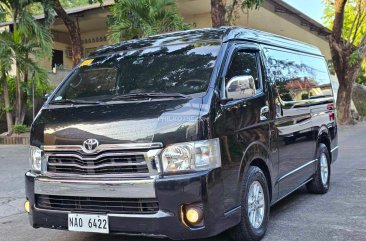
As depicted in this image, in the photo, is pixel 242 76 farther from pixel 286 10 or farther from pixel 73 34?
pixel 286 10

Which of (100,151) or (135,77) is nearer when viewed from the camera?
(100,151)

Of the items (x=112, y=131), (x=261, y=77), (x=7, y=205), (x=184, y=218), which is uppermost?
(x=261, y=77)

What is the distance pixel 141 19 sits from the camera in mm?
13266

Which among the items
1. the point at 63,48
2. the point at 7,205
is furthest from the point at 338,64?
the point at 7,205

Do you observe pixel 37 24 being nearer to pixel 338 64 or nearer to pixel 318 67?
pixel 318 67

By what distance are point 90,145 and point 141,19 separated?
9.48m

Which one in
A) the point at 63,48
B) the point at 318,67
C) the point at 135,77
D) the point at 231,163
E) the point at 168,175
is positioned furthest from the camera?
the point at 63,48

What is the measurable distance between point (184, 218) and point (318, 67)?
472 centimetres

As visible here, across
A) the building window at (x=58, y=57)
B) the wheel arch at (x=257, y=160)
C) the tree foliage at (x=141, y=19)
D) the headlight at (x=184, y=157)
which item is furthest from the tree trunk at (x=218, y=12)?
the building window at (x=58, y=57)

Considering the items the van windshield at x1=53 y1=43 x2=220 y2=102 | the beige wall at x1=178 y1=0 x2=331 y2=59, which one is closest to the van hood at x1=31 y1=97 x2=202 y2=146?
the van windshield at x1=53 y1=43 x2=220 y2=102

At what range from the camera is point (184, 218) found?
4.08 metres

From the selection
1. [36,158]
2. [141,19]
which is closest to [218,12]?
[141,19]

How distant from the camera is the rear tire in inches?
285

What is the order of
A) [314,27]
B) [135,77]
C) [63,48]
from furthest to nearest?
[63,48] → [314,27] → [135,77]
